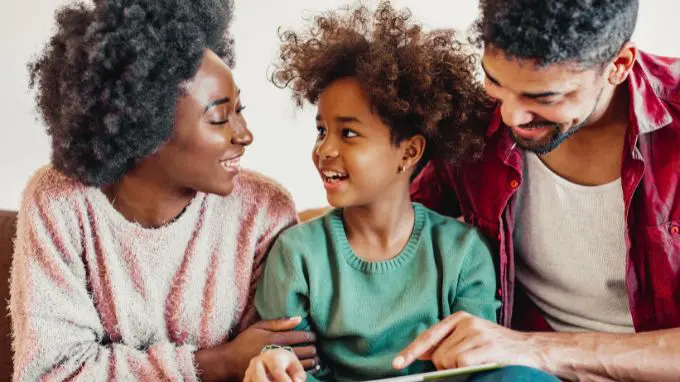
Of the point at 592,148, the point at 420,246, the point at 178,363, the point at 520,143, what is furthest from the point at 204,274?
the point at 592,148

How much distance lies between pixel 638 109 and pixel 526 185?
0.25 metres

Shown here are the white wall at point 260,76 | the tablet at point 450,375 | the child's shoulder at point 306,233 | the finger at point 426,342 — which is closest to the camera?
the tablet at point 450,375

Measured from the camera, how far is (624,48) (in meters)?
1.19

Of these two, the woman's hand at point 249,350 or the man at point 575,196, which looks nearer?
the man at point 575,196

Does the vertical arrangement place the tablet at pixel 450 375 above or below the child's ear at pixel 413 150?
below

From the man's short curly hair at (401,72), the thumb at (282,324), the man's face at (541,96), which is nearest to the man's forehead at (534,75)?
the man's face at (541,96)

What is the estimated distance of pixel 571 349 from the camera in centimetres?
127

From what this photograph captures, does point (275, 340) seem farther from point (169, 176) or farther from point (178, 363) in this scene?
point (169, 176)

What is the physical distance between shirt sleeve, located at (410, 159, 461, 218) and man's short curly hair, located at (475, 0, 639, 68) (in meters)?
0.45

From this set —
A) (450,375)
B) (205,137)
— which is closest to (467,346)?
(450,375)

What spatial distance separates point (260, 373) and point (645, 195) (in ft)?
2.39

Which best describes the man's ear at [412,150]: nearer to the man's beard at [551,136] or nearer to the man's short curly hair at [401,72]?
the man's short curly hair at [401,72]

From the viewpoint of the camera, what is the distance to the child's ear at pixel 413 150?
4.52 feet

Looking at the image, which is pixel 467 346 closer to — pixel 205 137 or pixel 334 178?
pixel 334 178
